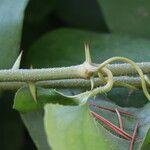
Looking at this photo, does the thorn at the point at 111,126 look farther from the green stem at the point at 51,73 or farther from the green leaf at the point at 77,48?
the green leaf at the point at 77,48

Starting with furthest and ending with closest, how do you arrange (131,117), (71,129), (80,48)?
1. (80,48)
2. (131,117)
3. (71,129)

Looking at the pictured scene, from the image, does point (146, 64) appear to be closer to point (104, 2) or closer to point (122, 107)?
point (122, 107)

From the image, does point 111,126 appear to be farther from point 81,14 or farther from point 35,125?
point 81,14

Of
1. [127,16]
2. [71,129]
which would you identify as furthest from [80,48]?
[71,129]

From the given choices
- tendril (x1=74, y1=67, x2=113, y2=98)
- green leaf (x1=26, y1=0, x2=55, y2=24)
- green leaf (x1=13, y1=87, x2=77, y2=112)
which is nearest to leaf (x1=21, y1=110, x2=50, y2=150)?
green leaf (x1=13, y1=87, x2=77, y2=112)

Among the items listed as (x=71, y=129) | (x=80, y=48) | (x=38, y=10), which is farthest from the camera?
(x=38, y=10)

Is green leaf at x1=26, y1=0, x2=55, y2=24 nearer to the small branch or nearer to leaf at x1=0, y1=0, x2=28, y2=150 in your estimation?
leaf at x1=0, y1=0, x2=28, y2=150
